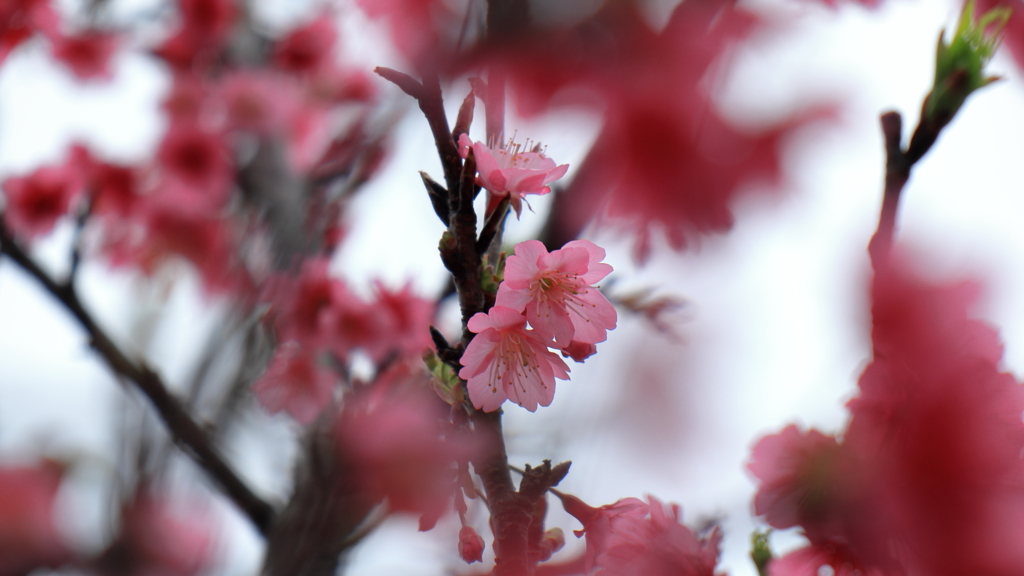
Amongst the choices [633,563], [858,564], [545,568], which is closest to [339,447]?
[545,568]

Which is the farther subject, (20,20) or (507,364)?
(20,20)

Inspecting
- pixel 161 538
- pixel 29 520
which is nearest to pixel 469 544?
pixel 161 538

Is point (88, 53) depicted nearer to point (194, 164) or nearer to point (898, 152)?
point (194, 164)

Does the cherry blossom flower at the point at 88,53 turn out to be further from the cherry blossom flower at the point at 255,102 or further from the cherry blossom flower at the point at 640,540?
the cherry blossom flower at the point at 640,540

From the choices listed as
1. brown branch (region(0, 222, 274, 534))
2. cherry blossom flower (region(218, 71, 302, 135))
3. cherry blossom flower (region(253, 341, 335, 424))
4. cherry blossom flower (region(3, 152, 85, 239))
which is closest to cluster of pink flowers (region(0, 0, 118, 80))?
cherry blossom flower (region(3, 152, 85, 239))

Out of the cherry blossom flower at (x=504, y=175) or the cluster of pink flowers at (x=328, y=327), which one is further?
the cluster of pink flowers at (x=328, y=327)

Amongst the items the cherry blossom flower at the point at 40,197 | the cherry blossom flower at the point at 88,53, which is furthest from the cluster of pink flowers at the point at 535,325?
the cherry blossom flower at the point at 88,53
